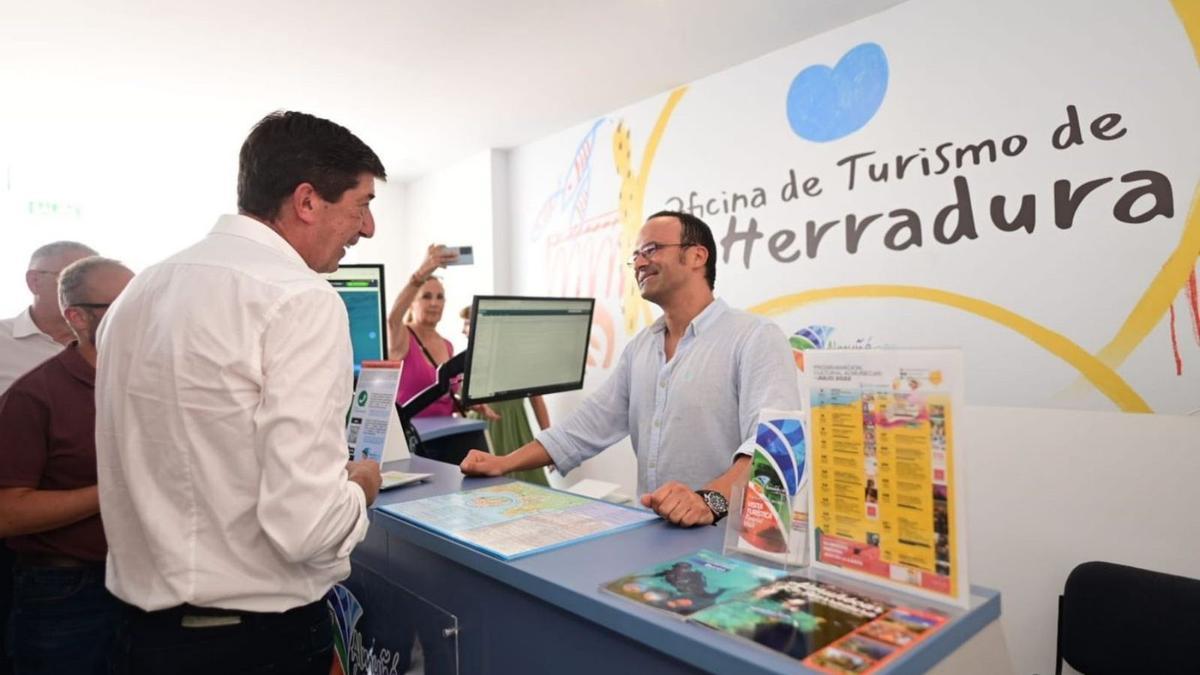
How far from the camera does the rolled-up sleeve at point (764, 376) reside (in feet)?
5.14

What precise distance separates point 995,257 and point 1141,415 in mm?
716

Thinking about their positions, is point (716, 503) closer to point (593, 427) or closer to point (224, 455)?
point (593, 427)

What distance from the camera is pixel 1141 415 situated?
211cm

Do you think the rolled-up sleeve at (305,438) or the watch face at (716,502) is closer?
the rolled-up sleeve at (305,438)

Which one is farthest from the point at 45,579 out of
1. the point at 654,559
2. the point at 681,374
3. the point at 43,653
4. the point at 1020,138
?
the point at 1020,138

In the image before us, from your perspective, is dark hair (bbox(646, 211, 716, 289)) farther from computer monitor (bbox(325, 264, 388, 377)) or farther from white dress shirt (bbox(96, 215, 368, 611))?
white dress shirt (bbox(96, 215, 368, 611))

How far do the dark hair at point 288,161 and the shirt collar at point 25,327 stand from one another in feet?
5.97

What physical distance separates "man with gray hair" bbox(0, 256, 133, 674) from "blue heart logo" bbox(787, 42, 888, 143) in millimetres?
2747

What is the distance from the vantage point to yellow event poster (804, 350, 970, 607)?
2.69ft

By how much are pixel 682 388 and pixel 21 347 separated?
2392mm

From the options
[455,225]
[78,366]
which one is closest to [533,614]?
[78,366]

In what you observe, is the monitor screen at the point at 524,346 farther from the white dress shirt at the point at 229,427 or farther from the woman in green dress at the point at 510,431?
the woman in green dress at the point at 510,431

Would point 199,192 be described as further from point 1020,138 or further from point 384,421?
point 1020,138

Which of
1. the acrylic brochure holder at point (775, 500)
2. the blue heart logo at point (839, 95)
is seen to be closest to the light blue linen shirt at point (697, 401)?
the acrylic brochure holder at point (775, 500)
